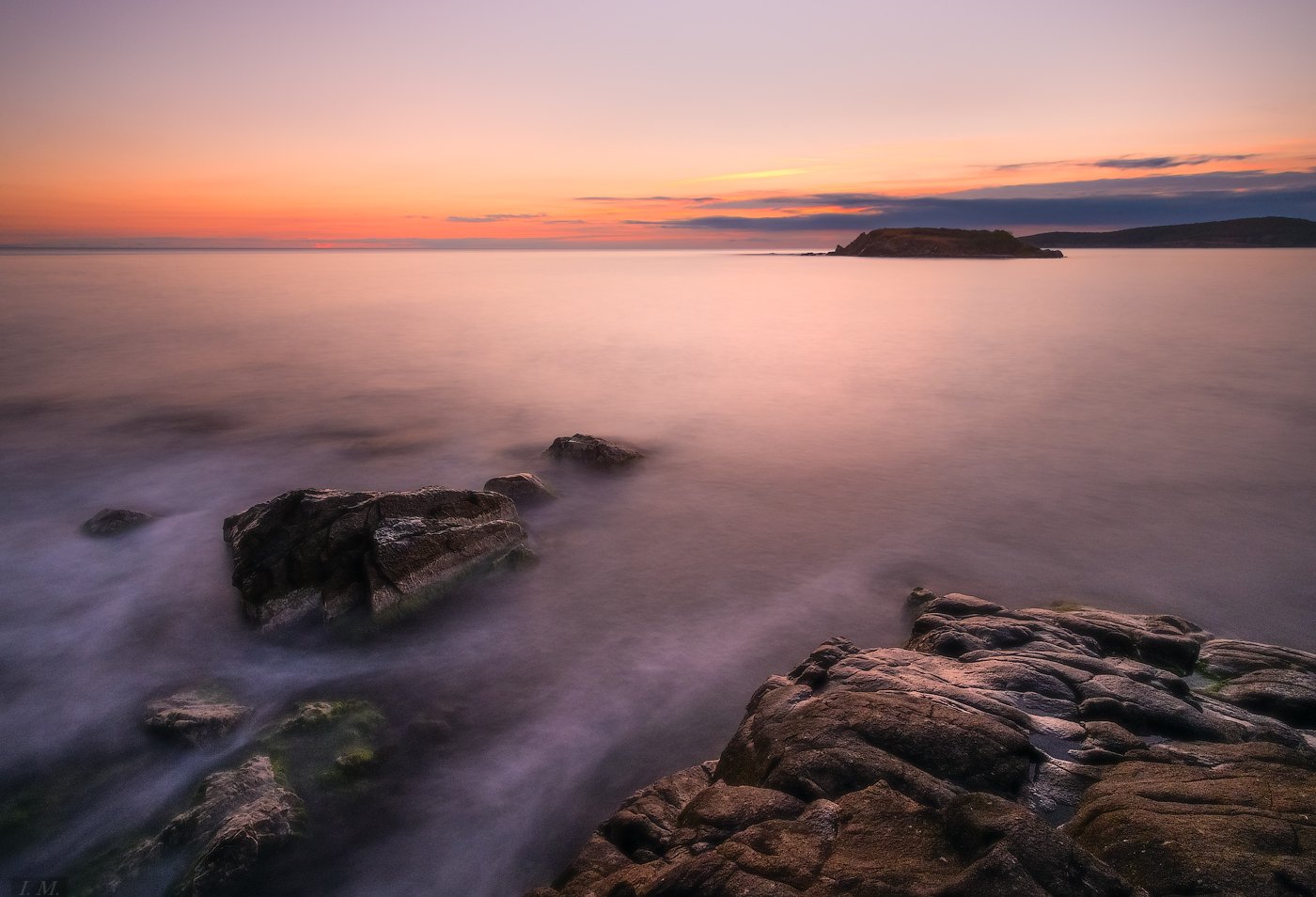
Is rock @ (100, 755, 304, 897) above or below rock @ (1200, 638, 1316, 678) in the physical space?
below

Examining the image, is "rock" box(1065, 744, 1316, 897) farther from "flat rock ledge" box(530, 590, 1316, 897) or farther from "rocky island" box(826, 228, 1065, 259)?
"rocky island" box(826, 228, 1065, 259)

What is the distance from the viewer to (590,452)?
16891 mm

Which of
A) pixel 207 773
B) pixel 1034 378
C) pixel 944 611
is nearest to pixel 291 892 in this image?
pixel 207 773

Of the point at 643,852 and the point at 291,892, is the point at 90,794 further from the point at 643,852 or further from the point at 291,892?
the point at 643,852

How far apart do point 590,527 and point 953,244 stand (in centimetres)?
17941

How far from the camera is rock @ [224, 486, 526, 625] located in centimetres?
1011

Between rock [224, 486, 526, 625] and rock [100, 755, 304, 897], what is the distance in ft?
Result: 10.3

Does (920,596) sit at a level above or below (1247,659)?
below

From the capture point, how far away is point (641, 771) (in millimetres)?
7746

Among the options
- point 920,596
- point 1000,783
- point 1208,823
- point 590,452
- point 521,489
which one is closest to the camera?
point 1208,823

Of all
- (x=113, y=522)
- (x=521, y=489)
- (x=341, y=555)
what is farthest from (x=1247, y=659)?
(x=113, y=522)

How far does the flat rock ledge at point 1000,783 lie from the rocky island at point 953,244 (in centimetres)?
17579

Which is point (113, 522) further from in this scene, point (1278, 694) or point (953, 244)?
point (953, 244)

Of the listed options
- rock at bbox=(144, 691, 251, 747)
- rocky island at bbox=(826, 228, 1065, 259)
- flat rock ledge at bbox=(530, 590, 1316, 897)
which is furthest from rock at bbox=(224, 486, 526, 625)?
rocky island at bbox=(826, 228, 1065, 259)
